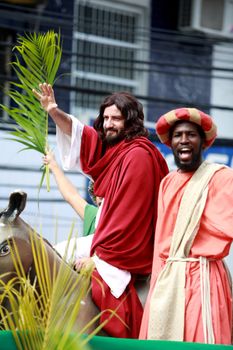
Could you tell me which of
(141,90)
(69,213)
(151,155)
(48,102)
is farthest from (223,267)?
(141,90)

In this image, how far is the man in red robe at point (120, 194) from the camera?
6453mm

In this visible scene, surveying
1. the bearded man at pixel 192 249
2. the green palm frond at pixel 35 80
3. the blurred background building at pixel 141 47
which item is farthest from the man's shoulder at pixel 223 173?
the blurred background building at pixel 141 47

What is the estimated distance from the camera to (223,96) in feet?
56.9

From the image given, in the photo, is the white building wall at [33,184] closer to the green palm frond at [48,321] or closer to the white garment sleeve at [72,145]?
the white garment sleeve at [72,145]

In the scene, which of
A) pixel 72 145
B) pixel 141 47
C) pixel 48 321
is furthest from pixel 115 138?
pixel 141 47

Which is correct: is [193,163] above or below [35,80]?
below

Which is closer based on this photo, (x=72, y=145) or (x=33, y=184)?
(x=72, y=145)

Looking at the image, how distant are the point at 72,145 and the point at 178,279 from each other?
1.12 metres

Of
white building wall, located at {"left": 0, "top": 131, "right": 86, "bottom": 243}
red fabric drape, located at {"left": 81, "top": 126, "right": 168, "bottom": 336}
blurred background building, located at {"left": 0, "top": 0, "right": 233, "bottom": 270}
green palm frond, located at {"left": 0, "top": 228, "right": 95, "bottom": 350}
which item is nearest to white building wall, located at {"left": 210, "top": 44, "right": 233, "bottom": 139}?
blurred background building, located at {"left": 0, "top": 0, "right": 233, "bottom": 270}

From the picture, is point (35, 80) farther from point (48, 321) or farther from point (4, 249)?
point (48, 321)

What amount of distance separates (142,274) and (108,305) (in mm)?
290

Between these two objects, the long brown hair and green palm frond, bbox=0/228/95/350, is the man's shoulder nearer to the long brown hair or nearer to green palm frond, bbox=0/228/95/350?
the long brown hair

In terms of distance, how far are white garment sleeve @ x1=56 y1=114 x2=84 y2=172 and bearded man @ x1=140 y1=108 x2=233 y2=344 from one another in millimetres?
675

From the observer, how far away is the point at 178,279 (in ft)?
20.3
